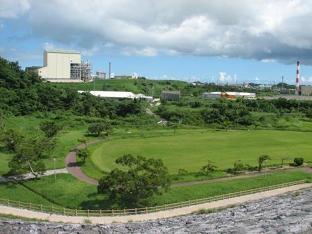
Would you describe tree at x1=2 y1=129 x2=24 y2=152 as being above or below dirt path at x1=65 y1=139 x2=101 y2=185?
above

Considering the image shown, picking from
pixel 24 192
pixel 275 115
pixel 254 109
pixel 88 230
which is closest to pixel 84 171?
pixel 24 192

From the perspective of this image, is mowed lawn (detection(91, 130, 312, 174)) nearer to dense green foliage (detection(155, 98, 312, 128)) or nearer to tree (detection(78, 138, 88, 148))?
tree (detection(78, 138, 88, 148))

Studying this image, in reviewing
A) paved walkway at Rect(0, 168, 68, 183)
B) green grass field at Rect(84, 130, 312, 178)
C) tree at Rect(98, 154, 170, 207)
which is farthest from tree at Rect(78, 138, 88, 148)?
tree at Rect(98, 154, 170, 207)

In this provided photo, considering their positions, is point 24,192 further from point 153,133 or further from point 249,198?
point 153,133

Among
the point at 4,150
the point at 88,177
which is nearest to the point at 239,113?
the point at 4,150

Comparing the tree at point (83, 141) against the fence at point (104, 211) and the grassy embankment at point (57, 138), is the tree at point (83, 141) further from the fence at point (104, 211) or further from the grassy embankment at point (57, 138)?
the fence at point (104, 211)

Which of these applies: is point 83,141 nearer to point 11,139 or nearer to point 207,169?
point 11,139

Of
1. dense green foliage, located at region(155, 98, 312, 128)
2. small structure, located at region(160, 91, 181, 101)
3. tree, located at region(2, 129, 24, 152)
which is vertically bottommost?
tree, located at region(2, 129, 24, 152)
